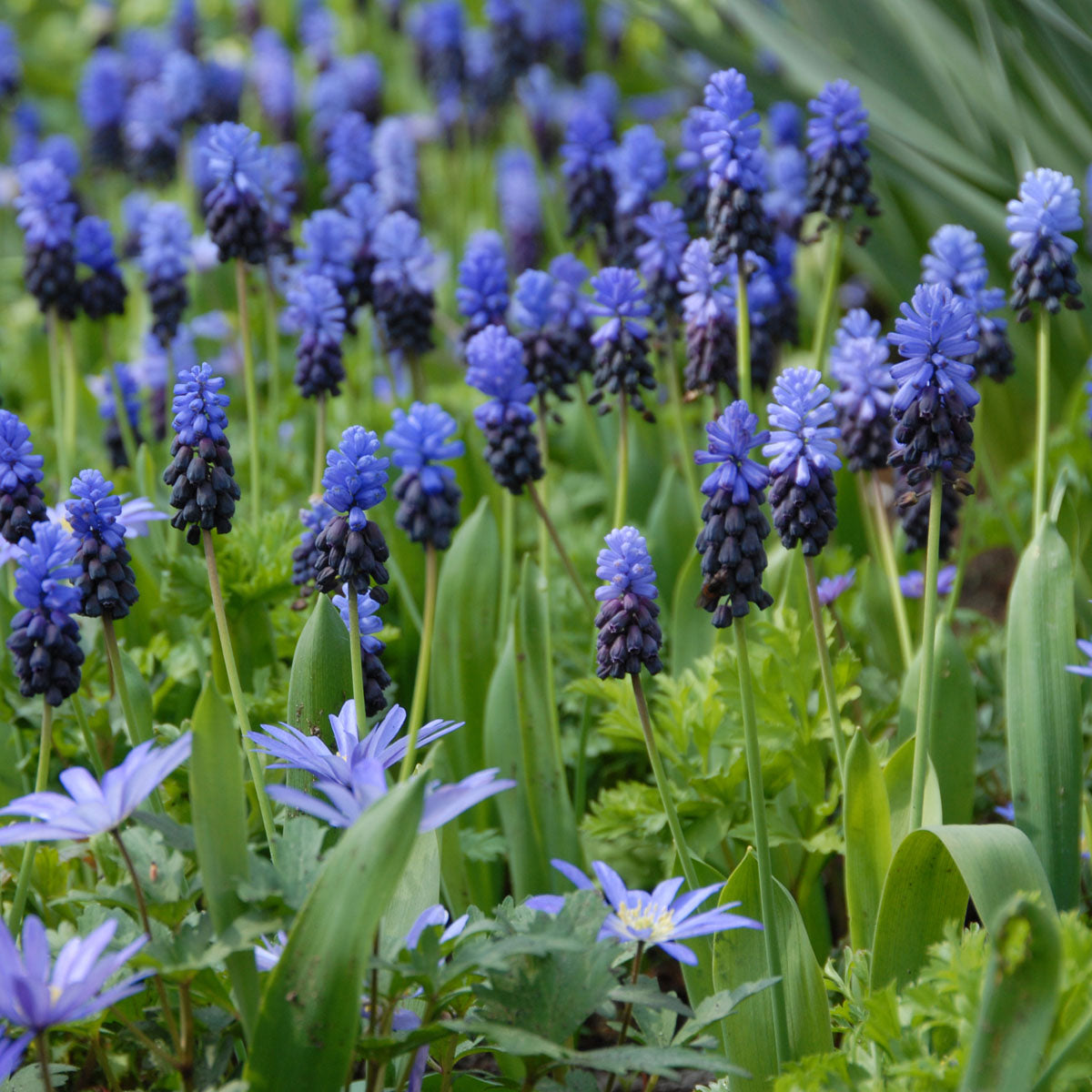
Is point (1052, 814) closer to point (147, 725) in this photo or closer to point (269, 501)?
point (147, 725)

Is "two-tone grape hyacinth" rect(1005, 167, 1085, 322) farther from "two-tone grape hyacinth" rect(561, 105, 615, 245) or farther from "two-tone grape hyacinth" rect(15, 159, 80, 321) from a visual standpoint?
"two-tone grape hyacinth" rect(15, 159, 80, 321)

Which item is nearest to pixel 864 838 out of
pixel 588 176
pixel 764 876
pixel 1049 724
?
pixel 764 876

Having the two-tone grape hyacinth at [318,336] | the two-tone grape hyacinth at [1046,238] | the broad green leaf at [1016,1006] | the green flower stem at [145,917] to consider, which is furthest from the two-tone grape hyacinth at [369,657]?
the two-tone grape hyacinth at [1046,238]

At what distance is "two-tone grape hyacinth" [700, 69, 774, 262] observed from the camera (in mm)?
2570

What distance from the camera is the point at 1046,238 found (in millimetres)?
2412

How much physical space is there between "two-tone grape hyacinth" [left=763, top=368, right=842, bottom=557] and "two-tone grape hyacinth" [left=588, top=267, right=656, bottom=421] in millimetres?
708

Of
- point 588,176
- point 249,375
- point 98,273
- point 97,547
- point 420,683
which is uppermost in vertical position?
point 588,176

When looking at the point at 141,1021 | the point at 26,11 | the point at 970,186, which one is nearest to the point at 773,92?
the point at 970,186

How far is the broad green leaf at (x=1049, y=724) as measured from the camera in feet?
7.14

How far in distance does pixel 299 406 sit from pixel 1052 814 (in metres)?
3.00

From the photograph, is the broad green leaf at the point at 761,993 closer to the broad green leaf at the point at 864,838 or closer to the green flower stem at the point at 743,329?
the broad green leaf at the point at 864,838

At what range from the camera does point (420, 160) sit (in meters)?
7.60

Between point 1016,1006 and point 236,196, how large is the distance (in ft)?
8.29

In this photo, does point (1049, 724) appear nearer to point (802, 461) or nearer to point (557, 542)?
point (802, 461)
